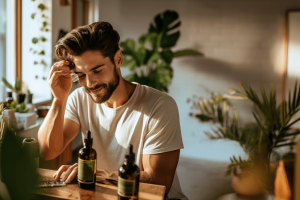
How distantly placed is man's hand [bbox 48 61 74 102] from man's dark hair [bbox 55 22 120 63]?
53 mm

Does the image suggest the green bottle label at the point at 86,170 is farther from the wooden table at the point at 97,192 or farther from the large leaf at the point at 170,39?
the large leaf at the point at 170,39

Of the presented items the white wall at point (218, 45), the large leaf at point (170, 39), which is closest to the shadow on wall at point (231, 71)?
the white wall at point (218, 45)

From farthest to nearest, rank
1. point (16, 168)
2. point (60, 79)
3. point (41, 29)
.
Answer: point (41, 29), point (60, 79), point (16, 168)

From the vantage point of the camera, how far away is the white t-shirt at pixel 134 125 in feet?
4.27

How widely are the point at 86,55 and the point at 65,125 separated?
→ 0.47 meters

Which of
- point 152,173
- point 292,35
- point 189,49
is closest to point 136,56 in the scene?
point 189,49

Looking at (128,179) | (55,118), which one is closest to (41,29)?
(55,118)

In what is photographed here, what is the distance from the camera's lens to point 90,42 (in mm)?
1248

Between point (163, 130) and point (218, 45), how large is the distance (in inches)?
113

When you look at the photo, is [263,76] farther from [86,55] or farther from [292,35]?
[86,55]

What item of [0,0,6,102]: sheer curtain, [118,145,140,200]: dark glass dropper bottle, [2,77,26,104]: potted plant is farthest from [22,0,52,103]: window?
[118,145,140,200]: dark glass dropper bottle

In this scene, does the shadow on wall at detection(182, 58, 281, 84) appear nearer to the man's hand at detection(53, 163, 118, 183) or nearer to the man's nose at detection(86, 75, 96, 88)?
the man's nose at detection(86, 75, 96, 88)

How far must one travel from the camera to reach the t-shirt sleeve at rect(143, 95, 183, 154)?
126 cm

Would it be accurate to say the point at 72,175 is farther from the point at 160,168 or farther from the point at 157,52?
the point at 157,52
